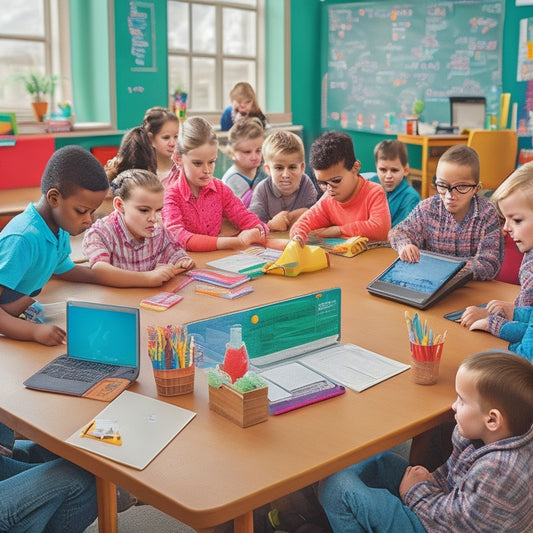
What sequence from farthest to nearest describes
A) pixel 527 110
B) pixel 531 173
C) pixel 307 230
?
pixel 527 110, pixel 307 230, pixel 531 173

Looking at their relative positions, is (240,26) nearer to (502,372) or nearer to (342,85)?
(342,85)

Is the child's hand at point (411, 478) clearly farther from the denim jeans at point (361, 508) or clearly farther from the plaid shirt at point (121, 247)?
the plaid shirt at point (121, 247)

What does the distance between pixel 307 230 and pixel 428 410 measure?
5.25 feet

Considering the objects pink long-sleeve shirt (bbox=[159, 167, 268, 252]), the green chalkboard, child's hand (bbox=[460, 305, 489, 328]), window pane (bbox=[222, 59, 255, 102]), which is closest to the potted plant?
the green chalkboard

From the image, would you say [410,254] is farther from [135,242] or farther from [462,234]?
[135,242]

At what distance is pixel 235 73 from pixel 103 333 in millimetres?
6146

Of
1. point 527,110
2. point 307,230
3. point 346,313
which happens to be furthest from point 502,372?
point 527,110

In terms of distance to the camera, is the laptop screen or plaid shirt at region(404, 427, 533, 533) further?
the laptop screen

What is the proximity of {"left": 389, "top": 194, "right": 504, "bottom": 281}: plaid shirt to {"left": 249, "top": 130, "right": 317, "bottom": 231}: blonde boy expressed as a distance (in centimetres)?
75

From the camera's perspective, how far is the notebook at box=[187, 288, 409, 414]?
1587 millimetres

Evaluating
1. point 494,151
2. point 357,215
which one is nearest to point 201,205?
point 357,215

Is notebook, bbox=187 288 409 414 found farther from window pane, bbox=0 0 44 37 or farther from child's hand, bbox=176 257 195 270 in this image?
window pane, bbox=0 0 44 37

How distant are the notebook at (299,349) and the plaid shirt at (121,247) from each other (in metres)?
0.72

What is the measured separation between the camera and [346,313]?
6.77 feet
